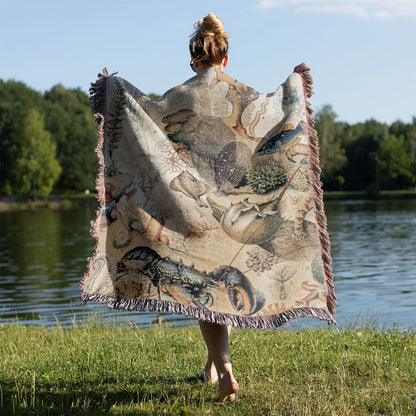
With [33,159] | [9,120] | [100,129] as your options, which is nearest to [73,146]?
[9,120]

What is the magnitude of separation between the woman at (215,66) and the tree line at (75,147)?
45.5m

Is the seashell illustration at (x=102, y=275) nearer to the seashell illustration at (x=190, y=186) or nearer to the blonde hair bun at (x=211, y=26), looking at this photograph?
the seashell illustration at (x=190, y=186)

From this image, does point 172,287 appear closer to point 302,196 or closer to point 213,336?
point 213,336

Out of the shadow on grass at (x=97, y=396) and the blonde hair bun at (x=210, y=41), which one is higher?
the blonde hair bun at (x=210, y=41)

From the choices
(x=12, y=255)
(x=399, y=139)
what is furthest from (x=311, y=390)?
(x=399, y=139)

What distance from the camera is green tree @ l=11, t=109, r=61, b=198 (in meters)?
60.6

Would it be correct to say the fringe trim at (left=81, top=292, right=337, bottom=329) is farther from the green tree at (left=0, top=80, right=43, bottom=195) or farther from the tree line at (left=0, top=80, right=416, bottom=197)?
the green tree at (left=0, top=80, right=43, bottom=195)

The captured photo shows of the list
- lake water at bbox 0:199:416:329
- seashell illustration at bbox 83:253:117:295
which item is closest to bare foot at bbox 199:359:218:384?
seashell illustration at bbox 83:253:117:295

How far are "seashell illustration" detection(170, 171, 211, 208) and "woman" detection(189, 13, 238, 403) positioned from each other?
664mm

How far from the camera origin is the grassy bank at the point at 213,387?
3.55 metres

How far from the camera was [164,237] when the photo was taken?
3.73 m

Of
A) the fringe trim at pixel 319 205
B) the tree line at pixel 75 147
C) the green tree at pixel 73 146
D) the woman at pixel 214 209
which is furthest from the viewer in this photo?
the green tree at pixel 73 146

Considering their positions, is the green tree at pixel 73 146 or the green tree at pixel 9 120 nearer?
the green tree at pixel 9 120

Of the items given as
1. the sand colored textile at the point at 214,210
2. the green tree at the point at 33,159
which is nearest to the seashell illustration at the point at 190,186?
the sand colored textile at the point at 214,210
